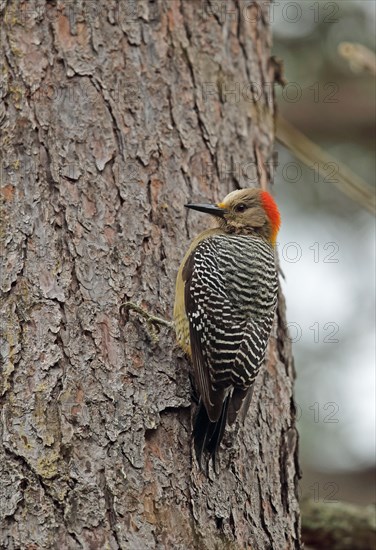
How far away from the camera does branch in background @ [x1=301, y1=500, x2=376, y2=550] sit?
170 inches

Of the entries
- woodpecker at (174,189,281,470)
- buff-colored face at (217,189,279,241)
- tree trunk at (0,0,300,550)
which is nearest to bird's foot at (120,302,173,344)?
tree trunk at (0,0,300,550)

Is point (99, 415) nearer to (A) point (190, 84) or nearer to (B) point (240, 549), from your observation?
(B) point (240, 549)

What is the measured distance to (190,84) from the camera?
450 cm

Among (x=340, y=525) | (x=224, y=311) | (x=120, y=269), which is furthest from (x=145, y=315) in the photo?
(x=340, y=525)

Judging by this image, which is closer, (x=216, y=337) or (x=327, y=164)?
(x=216, y=337)

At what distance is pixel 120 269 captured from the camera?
148 inches

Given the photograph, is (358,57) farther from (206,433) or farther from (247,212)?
(206,433)

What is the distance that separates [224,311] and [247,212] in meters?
0.87

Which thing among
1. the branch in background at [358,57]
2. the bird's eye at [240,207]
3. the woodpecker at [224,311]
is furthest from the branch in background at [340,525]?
the branch in background at [358,57]

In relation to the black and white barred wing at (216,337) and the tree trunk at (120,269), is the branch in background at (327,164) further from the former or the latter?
the black and white barred wing at (216,337)

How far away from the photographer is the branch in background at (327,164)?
5.18 m

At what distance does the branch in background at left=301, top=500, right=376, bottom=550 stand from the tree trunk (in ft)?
2.14

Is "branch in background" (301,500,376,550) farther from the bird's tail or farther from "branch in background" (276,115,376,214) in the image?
"branch in background" (276,115,376,214)

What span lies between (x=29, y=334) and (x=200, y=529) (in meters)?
1.10
